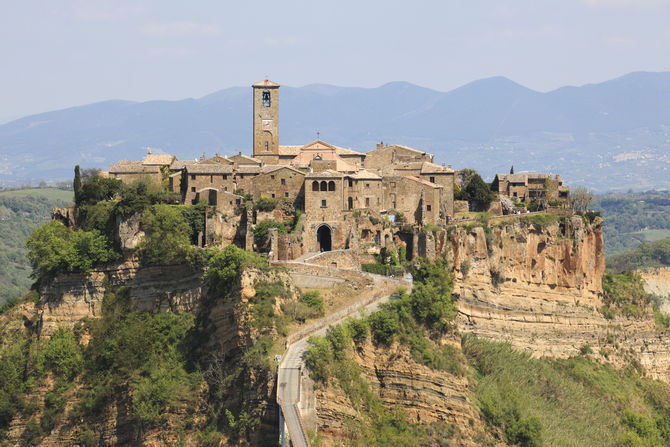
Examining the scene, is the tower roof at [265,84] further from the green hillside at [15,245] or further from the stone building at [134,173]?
the green hillside at [15,245]

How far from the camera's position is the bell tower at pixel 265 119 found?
251ft

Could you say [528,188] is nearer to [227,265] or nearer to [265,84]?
[265,84]

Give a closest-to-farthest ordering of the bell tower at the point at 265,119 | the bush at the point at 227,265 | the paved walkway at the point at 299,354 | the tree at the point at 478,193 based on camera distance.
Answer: the paved walkway at the point at 299,354, the bush at the point at 227,265, the tree at the point at 478,193, the bell tower at the point at 265,119

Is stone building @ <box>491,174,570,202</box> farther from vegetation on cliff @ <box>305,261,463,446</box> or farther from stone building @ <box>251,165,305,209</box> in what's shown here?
vegetation on cliff @ <box>305,261,463,446</box>

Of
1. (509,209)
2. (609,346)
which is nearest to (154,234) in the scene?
(509,209)

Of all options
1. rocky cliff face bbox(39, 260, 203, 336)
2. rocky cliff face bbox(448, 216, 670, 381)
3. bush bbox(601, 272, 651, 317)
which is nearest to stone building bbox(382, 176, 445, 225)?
rocky cliff face bbox(448, 216, 670, 381)

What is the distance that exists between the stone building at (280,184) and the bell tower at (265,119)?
37.1 ft

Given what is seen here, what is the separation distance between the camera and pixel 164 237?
199ft

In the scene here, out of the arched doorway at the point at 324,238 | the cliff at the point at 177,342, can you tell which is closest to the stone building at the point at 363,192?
the arched doorway at the point at 324,238

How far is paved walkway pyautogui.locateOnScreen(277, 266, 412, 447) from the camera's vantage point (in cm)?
4359

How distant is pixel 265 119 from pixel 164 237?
2009 cm

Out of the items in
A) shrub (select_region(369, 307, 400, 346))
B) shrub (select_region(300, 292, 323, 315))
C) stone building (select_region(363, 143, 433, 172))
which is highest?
stone building (select_region(363, 143, 433, 172))

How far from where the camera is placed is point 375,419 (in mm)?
48156

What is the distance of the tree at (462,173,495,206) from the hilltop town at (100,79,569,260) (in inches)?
3.7
